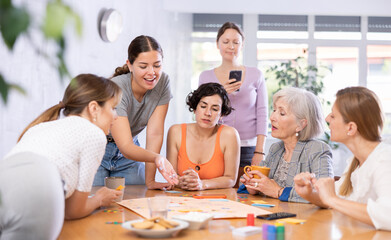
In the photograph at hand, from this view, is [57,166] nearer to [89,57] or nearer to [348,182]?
[348,182]

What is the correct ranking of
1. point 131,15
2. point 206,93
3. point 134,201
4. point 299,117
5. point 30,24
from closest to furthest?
point 30,24, point 134,201, point 299,117, point 206,93, point 131,15

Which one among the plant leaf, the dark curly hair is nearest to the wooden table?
the plant leaf

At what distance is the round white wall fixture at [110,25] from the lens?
3695mm

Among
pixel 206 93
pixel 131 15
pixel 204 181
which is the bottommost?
pixel 204 181

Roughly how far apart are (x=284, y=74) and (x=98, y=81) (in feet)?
17.8

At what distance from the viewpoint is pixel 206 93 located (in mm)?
2883

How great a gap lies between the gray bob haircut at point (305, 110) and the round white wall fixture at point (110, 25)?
1.80 m

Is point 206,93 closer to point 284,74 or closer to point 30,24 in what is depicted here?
point 30,24

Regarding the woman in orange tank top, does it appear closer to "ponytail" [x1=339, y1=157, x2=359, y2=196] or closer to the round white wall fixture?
"ponytail" [x1=339, y1=157, x2=359, y2=196]

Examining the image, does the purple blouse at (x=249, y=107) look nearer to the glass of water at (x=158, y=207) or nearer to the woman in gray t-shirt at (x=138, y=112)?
the woman in gray t-shirt at (x=138, y=112)

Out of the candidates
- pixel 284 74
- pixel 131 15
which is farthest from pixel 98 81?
pixel 284 74

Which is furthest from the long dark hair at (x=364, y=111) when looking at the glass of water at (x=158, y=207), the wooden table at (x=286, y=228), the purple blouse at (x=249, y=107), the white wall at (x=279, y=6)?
the white wall at (x=279, y=6)

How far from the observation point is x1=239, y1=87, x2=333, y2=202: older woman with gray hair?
2322 mm

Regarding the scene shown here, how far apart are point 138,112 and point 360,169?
1499 mm
